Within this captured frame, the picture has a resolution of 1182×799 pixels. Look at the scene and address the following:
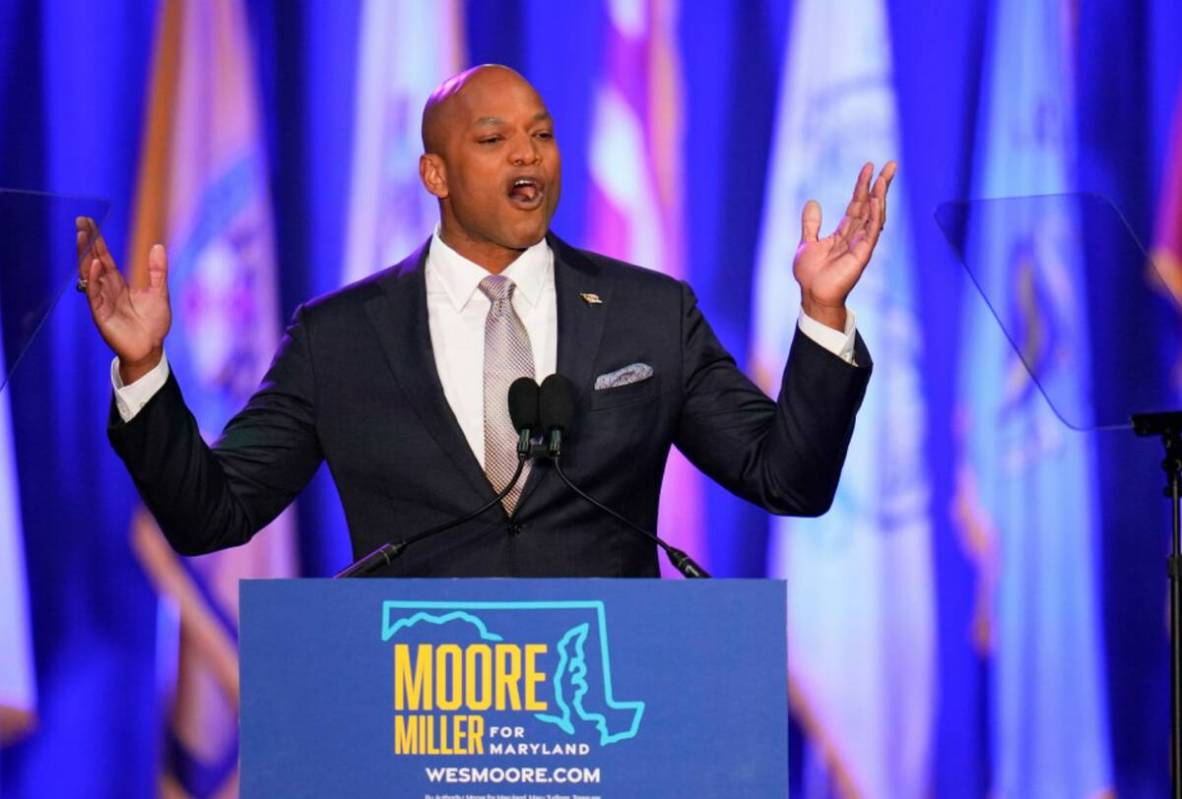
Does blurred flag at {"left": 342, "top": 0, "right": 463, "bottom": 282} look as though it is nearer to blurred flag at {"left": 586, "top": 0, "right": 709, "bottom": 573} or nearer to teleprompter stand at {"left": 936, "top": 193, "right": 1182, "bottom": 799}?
blurred flag at {"left": 586, "top": 0, "right": 709, "bottom": 573}

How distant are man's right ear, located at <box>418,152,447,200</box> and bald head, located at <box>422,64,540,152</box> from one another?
0.7 inches

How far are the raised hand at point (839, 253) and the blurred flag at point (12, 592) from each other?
230 cm

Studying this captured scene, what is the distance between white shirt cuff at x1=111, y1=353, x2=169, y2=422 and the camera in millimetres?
2262

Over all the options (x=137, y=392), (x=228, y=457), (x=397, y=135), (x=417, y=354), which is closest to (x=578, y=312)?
(x=417, y=354)

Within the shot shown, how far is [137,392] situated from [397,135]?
1.75 metres

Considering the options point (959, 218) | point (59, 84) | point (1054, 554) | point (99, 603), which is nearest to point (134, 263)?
point (59, 84)

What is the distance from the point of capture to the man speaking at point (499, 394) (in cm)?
235

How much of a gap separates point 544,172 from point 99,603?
184cm

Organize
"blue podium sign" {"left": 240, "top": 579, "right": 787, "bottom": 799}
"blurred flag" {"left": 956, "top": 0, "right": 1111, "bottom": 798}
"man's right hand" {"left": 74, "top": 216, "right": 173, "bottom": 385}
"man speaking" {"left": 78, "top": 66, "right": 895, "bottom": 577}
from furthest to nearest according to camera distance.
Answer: "blurred flag" {"left": 956, "top": 0, "right": 1111, "bottom": 798}
"man speaking" {"left": 78, "top": 66, "right": 895, "bottom": 577}
"man's right hand" {"left": 74, "top": 216, "right": 173, "bottom": 385}
"blue podium sign" {"left": 240, "top": 579, "right": 787, "bottom": 799}

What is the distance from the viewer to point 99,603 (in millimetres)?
3854

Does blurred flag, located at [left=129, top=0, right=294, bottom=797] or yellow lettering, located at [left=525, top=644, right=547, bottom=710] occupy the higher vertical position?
blurred flag, located at [left=129, top=0, right=294, bottom=797]

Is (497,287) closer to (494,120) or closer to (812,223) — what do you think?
(494,120)

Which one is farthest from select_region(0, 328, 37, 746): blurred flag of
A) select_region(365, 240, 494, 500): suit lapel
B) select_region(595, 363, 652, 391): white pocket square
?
select_region(595, 363, 652, 391): white pocket square

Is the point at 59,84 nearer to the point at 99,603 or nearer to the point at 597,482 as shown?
the point at 99,603
